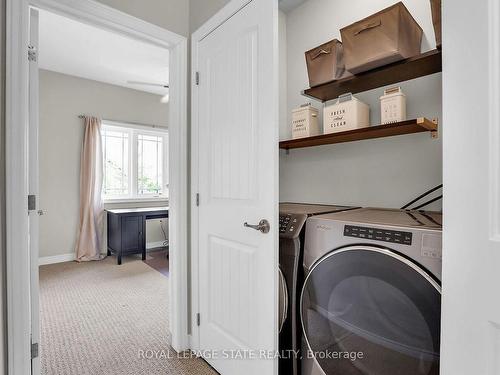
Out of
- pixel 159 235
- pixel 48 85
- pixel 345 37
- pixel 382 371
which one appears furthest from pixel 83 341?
pixel 48 85

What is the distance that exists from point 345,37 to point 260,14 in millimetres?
431

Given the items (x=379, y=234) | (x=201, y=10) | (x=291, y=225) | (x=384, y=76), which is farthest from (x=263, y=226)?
(x=201, y=10)

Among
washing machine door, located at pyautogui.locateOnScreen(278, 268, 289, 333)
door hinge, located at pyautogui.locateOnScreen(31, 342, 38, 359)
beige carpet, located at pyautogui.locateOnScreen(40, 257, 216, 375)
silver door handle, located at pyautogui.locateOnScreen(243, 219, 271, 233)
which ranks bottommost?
beige carpet, located at pyautogui.locateOnScreen(40, 257, 216, 375)

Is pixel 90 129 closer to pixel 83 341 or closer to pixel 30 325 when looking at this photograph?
pixel 83 341

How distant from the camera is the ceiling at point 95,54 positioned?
2882 mm

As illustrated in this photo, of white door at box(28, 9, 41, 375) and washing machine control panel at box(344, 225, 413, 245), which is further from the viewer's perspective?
white door at box(28, 9, 41, 375)

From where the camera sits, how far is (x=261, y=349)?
4.52 ft

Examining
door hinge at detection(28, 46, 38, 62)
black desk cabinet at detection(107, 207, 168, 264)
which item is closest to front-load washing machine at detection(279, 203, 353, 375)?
door hinge at detection(28, 46, 38, 62)

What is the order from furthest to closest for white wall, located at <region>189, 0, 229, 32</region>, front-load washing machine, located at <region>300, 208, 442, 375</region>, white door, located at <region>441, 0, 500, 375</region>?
white wall, located at <region>189, 0, 229, 32</region> → front-load washing machine, located at <region>300, 208, 442, 375</region> → white door, located at <region>441, 0, 500, 375</region>

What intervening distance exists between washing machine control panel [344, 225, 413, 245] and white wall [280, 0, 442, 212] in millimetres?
612

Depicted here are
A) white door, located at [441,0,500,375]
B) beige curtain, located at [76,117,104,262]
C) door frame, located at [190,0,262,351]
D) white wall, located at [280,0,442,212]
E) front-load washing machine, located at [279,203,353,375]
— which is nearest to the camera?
white door, located at [441,0,500,375]

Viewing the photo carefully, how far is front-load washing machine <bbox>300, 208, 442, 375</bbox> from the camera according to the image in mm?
887

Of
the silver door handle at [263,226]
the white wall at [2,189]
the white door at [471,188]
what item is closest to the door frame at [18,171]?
the white wall at [2,189]

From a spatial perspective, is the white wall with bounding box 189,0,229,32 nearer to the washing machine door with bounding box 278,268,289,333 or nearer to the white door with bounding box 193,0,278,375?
the white door with bounding box 193,0,278,375
